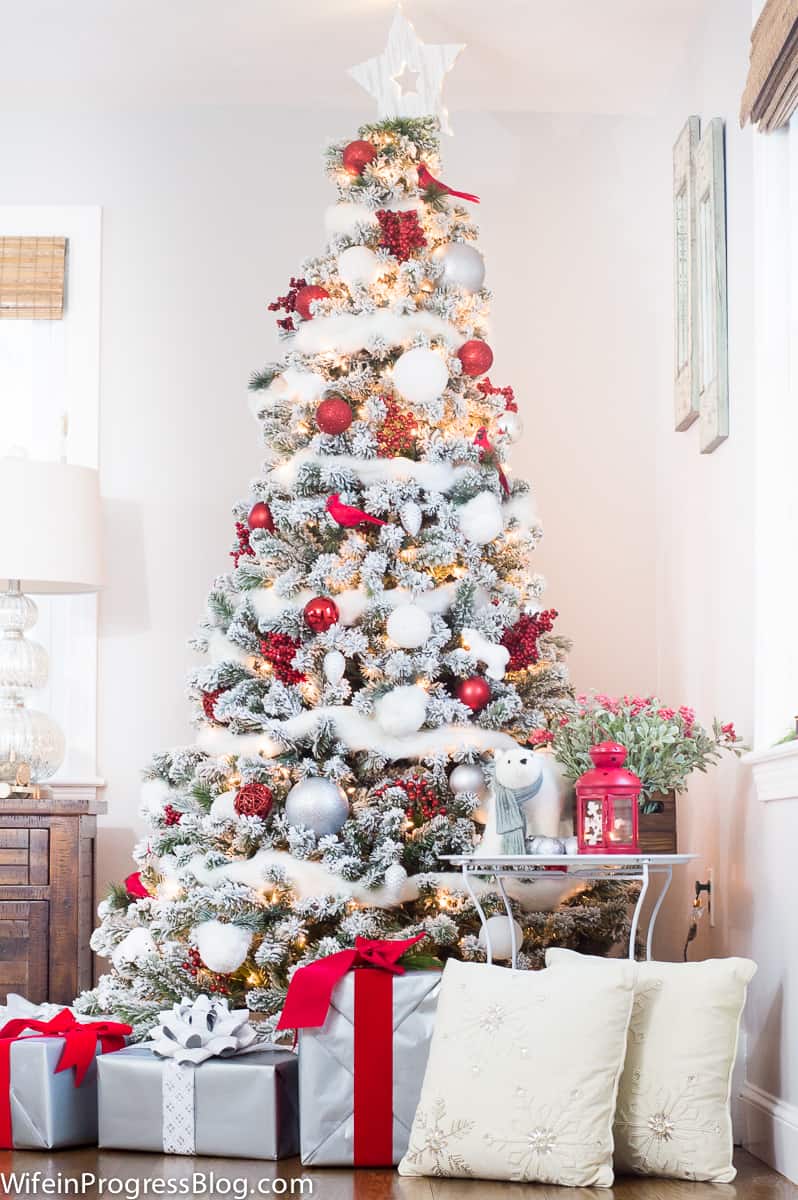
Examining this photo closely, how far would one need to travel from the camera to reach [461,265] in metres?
3.29

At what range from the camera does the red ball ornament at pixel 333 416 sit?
3158 mm

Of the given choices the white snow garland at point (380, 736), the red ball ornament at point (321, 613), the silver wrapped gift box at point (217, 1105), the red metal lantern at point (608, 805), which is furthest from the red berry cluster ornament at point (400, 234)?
the silver wrapped gift box at point (217, 1105)

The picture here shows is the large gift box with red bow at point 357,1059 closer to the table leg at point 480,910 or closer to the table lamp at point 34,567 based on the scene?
the table leg at point 480,910

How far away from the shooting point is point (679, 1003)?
2398 millimetres

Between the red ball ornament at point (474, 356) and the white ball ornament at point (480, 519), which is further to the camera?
the red ball ornament at point (474, 356)

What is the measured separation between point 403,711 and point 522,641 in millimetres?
354

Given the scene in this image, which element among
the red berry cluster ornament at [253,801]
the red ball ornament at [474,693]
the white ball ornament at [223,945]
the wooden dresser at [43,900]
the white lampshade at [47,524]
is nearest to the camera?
the white ball ornament at [223,945]

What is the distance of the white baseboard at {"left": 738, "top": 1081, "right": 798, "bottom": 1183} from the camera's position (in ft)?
7.97

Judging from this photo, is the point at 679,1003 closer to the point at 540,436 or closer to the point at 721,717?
the point at 721,717

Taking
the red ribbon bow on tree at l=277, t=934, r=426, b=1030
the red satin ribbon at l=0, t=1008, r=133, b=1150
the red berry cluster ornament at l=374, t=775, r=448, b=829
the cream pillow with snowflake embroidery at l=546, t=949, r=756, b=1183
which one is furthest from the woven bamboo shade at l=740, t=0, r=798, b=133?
the red satin ribbon at l=0, t=1008, r=133, b=1150

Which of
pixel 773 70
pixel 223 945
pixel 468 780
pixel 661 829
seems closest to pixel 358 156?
pixel 773 70

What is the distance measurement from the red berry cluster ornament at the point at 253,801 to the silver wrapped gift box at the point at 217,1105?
0.51 meters

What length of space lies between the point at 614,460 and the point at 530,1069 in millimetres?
2149

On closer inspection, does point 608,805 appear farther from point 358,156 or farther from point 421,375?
point 358,156
